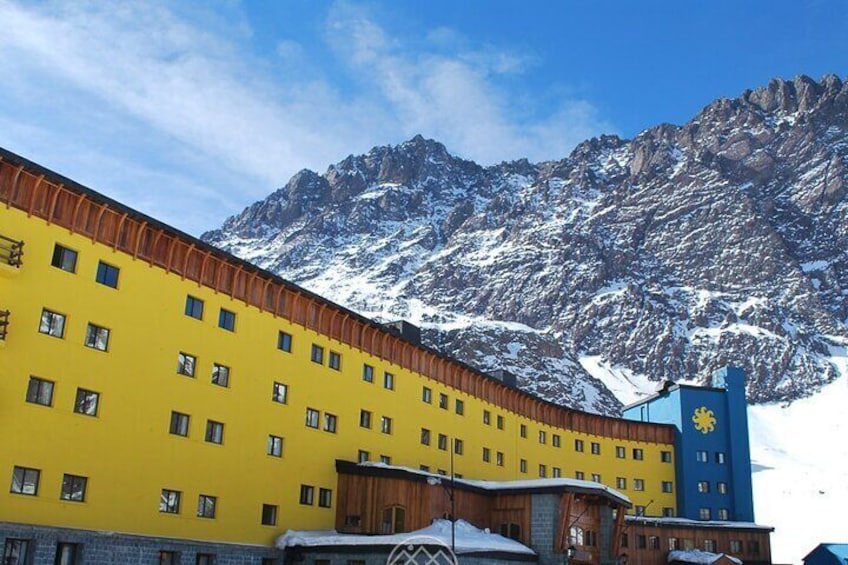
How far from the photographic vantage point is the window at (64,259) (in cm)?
3403

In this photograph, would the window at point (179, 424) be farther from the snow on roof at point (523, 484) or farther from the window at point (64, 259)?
the snow on roof at point (523, 484)

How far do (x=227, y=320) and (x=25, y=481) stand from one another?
1293cm

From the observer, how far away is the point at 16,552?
30750mm

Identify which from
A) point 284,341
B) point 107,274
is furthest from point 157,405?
point 284,341

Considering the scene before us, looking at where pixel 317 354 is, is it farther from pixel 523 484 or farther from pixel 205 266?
pixel 523 484

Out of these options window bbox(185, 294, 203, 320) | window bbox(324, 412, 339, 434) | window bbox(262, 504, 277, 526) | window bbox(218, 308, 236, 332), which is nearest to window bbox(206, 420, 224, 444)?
window bbox(262, 504, 277, 526)

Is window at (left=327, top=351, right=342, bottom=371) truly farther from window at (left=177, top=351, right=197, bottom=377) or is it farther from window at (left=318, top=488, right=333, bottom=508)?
window at (left=177, top=351, right=197, bottom=377)

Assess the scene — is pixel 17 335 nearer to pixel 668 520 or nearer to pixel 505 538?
pixel 505 538

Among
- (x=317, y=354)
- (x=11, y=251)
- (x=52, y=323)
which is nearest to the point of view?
(x=11, y=251)

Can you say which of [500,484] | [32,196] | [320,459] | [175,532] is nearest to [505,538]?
[500,484]

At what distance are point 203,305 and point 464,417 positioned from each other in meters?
25.5

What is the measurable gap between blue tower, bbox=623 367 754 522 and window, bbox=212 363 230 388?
5099 centimetres

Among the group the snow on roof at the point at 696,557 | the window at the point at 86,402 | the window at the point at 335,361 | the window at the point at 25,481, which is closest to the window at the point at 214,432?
the window at the point at 86,402

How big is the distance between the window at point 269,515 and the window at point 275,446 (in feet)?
8.22
